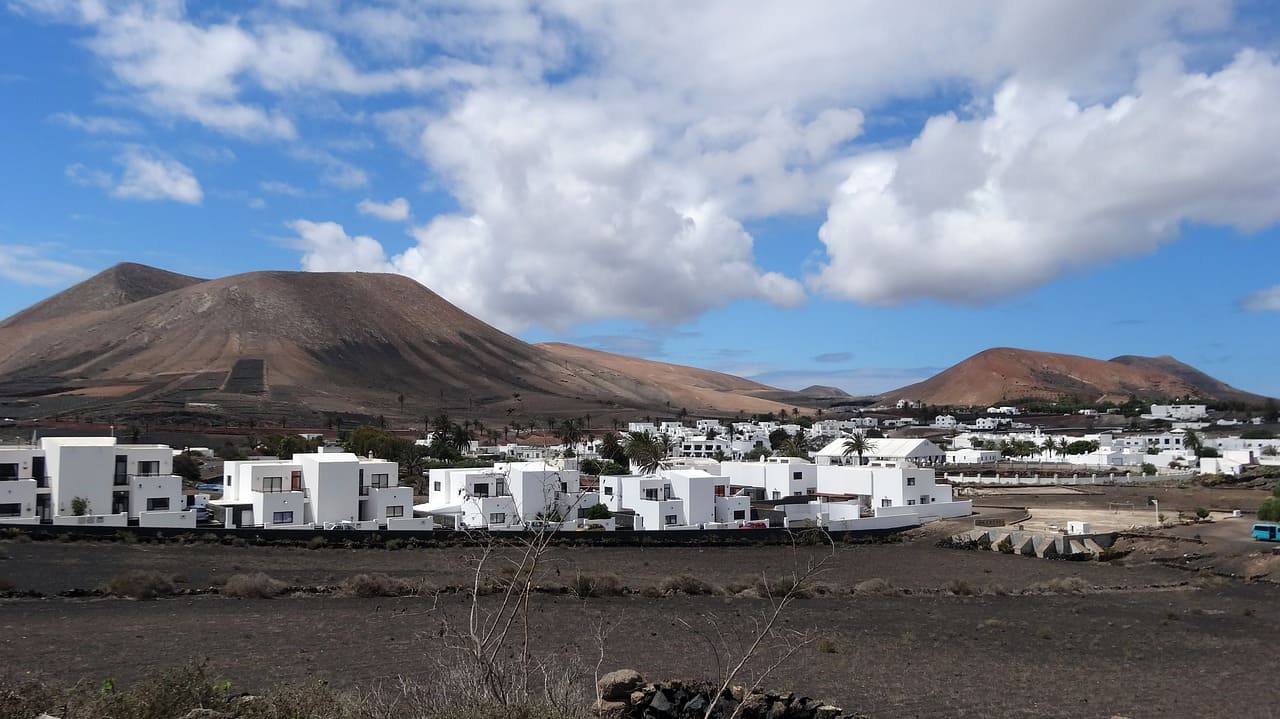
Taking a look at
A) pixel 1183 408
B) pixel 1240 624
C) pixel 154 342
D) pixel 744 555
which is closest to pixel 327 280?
pixel 154 342

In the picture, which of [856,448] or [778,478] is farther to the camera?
[856,448]

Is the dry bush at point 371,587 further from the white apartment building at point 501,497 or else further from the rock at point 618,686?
the rock at point 618,686

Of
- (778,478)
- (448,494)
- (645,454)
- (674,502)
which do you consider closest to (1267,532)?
(778,478)

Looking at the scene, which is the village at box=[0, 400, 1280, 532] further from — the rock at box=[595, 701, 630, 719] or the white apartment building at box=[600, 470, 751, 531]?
the rock at box=[595, 701, 630, 719]

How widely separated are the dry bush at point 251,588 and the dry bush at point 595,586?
306 inches

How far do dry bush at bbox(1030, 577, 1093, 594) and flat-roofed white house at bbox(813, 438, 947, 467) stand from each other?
126ft

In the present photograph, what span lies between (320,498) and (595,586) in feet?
56.6

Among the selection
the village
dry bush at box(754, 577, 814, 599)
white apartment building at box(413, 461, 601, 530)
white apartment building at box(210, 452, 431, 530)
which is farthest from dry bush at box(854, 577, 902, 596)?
white apartment building at box(210, 452, 431, 530)

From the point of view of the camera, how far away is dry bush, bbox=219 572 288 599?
72.9 feet

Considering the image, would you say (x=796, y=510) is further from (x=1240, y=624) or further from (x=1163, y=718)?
(x=1163, y=718)

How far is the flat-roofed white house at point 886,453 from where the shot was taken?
6638 cm

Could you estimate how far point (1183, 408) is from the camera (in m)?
127

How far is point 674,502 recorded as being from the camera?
38969 mm

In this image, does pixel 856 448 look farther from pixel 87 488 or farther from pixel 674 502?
pixel 87 488
